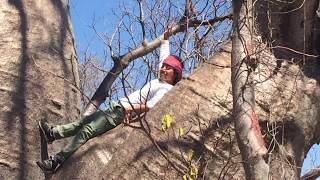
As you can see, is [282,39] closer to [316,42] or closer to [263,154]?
[316,42]

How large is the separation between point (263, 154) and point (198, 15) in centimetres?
387

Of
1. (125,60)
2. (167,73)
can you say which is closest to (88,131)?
(167,73)

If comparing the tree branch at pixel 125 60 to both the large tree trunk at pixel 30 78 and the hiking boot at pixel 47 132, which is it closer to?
the large tree trunk at pixel 30 78

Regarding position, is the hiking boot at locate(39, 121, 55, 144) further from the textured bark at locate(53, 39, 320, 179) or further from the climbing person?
the textured bark at locate(53, 39, 320, 179)

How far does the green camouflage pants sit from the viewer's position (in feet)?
7.76

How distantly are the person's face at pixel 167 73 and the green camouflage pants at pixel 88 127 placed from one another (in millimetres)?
422

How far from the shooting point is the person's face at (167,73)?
2.92 metres

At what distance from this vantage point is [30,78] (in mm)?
2588

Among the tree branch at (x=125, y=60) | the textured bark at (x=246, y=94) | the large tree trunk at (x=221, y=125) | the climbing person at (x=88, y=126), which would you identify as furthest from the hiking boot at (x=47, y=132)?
the tree branch at (x=125, y=60)

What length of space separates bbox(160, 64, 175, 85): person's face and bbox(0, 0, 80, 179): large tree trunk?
462mm

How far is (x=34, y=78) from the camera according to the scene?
8.52ft

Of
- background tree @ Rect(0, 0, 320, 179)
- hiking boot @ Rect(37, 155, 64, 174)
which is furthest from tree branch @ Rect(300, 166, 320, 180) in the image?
hiking boot @ Rect(37, 155, 64, 174)

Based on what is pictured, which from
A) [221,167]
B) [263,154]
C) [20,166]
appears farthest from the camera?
[20,166]

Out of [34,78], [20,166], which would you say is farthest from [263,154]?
[34,78]
